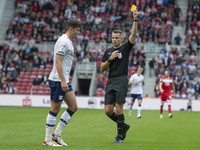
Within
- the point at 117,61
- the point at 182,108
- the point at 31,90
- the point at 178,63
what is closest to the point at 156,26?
the point at 178,63

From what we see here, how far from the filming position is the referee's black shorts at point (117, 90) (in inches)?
355

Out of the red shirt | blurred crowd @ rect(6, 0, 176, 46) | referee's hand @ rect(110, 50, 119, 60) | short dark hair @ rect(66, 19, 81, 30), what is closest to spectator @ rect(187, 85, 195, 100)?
blurred crowd @ rect(6, 0, 176, 46)

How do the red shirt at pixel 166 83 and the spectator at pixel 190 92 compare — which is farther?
the spectator at pixel 190 92

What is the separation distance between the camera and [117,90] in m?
9.03

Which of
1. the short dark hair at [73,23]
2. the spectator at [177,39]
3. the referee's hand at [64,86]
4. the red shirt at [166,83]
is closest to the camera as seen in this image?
the referee's hand at [64,86]

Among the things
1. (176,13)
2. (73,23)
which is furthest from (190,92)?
(73,23)

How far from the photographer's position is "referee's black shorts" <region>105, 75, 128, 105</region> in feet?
29.6

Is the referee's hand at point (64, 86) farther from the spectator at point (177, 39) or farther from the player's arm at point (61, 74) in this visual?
the spectator at point (177, 39)

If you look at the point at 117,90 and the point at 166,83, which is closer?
the point at 117,90

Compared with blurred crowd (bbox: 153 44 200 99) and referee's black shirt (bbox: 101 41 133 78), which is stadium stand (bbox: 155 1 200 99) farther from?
referee's black shirt (bbox: 101 41 133 78)

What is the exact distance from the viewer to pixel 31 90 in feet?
105

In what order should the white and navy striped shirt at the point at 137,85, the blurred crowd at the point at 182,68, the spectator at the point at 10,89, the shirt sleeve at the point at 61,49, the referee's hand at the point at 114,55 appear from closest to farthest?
the shirt sleeve at the point at 61,49
the referee's hand at the point at 114,55
the white and navy striped shirt at the point at 137,85
the blurred crowd at the point at 182,68
the spectator at the point at 10,89

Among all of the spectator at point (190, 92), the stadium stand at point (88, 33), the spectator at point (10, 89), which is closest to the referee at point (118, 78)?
the spectator at point (190, 92)

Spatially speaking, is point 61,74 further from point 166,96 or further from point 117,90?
point 166,96
